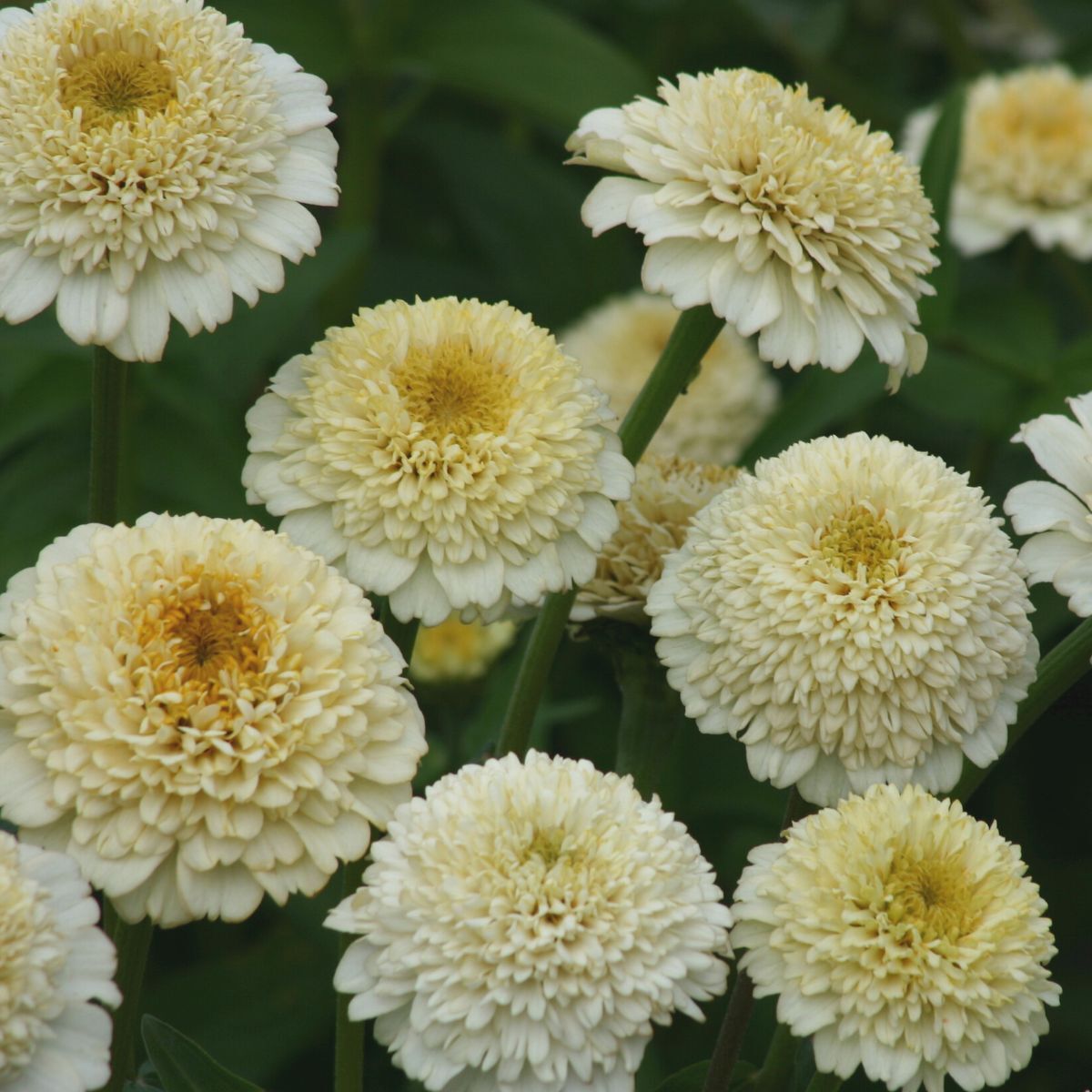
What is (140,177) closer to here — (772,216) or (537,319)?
(772,216)

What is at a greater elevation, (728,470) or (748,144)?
(748,144)

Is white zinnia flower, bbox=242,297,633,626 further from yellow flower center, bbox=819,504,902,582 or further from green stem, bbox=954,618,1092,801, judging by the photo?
green stem, bbox=954,618,1092,801

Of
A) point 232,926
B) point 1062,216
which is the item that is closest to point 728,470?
point 232,926

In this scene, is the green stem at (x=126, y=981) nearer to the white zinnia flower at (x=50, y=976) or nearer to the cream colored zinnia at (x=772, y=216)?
the white zinnia flower at (x=50, y=976)

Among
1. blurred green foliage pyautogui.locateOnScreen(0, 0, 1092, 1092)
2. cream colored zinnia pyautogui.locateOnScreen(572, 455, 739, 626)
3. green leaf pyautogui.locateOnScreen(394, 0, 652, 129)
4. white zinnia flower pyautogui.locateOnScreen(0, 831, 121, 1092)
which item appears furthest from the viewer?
green leaf pyautogui.locateOnScreen(394, 0, 652, 129)

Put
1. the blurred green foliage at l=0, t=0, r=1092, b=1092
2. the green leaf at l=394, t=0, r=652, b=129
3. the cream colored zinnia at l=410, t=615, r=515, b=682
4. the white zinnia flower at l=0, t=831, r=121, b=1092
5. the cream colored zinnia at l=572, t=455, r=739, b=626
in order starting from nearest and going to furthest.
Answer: the white zinnia flower at l=0, t=831, r=121, b=1092, the cream colored zinnia at l=572, t=455, r=739, b=626, the blurred green foliage at l=0, t=0, r=1092, b=1092, the cream colored zinnia at l=410, t=615, r=515, b=682, the green leaf at l=394, t=0, r=652, b=129

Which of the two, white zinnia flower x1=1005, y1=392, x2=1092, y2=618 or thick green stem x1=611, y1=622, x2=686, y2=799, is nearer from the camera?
white zinnia flower x1=1005, y1=392, x2=1092, y2=618

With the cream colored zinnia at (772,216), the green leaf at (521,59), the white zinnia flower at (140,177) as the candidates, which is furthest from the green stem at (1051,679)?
the green leaf at (521,59)

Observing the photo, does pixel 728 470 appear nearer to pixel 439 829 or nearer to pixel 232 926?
pixel 439 829

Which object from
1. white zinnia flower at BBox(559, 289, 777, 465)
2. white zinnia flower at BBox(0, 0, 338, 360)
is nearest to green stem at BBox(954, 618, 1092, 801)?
white zinnia flower at BBox(0, 0, 338, 360)
